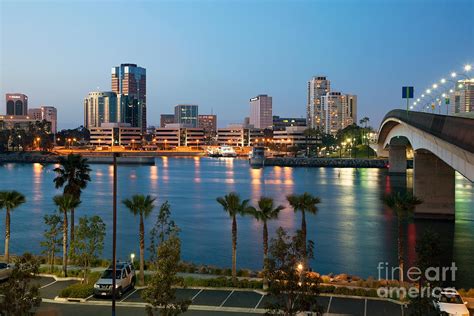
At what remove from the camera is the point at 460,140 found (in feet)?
103

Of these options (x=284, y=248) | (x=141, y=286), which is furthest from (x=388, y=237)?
(x=284, y=248)

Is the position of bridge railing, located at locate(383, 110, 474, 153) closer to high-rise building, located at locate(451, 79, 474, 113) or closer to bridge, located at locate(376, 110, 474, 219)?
bridge, located at locate(376, 110, 474, 219)

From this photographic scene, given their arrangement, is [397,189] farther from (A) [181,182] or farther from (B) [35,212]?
(B) [35,212]

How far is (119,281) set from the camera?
73.9 ft

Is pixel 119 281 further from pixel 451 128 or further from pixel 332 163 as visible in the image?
pixel 332 163

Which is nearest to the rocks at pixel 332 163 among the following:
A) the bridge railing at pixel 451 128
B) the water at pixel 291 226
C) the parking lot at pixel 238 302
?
the water at pixel 291 226

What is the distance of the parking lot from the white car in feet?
4.99

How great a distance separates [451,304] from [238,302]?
8.00 meters

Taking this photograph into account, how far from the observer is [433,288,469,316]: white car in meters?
19.3

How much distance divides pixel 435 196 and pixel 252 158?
12310 cm

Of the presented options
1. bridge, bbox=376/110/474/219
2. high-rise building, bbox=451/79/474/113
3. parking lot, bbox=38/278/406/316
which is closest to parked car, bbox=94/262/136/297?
parking lot, bbox=38/278/406/316

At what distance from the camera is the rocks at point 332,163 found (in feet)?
524

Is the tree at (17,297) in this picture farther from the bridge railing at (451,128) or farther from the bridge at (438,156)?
the bridge railing at (451,128)

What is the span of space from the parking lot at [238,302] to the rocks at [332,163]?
13852 centimetres
